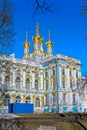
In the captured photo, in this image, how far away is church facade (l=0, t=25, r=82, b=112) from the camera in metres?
43.7

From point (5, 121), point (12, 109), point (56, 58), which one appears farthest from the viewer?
point (56, 58)

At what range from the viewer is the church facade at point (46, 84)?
43656 mm

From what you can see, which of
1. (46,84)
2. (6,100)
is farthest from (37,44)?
(6,100)

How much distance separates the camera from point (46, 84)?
47.5 m

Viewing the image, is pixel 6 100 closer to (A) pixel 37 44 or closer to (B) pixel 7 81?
(B) pixel 7 81

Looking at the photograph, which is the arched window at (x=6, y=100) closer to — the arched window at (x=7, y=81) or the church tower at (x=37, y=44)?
the arched window at (x=7, y=81)

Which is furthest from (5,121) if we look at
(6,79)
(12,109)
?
(6,79)

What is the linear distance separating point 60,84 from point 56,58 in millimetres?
4629

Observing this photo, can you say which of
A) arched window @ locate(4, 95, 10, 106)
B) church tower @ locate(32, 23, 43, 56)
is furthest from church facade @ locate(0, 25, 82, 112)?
church tower @ locate(32, 23, 43, 56)

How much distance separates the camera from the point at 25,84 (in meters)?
45.2

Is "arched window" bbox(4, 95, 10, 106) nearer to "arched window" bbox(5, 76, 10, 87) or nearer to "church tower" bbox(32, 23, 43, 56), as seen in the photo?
"arched window" bbox(5, 76, 10, 87)

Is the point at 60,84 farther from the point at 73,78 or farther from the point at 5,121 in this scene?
the point at 5,121

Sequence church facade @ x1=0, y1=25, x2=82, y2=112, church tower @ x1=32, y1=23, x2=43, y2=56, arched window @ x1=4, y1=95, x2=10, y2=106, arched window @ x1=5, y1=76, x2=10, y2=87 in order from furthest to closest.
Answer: church tower @ x1=32, y1=23, x2=43, y2=56
church facade @ x1=0, y1=25, x2=82, y2=112
arched window @ x1=5, y1=76, x2=10, y2=87
arched window @ x1=4, y1=95, x2=10, y2=106

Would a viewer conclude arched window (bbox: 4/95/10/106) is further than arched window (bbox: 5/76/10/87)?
No
